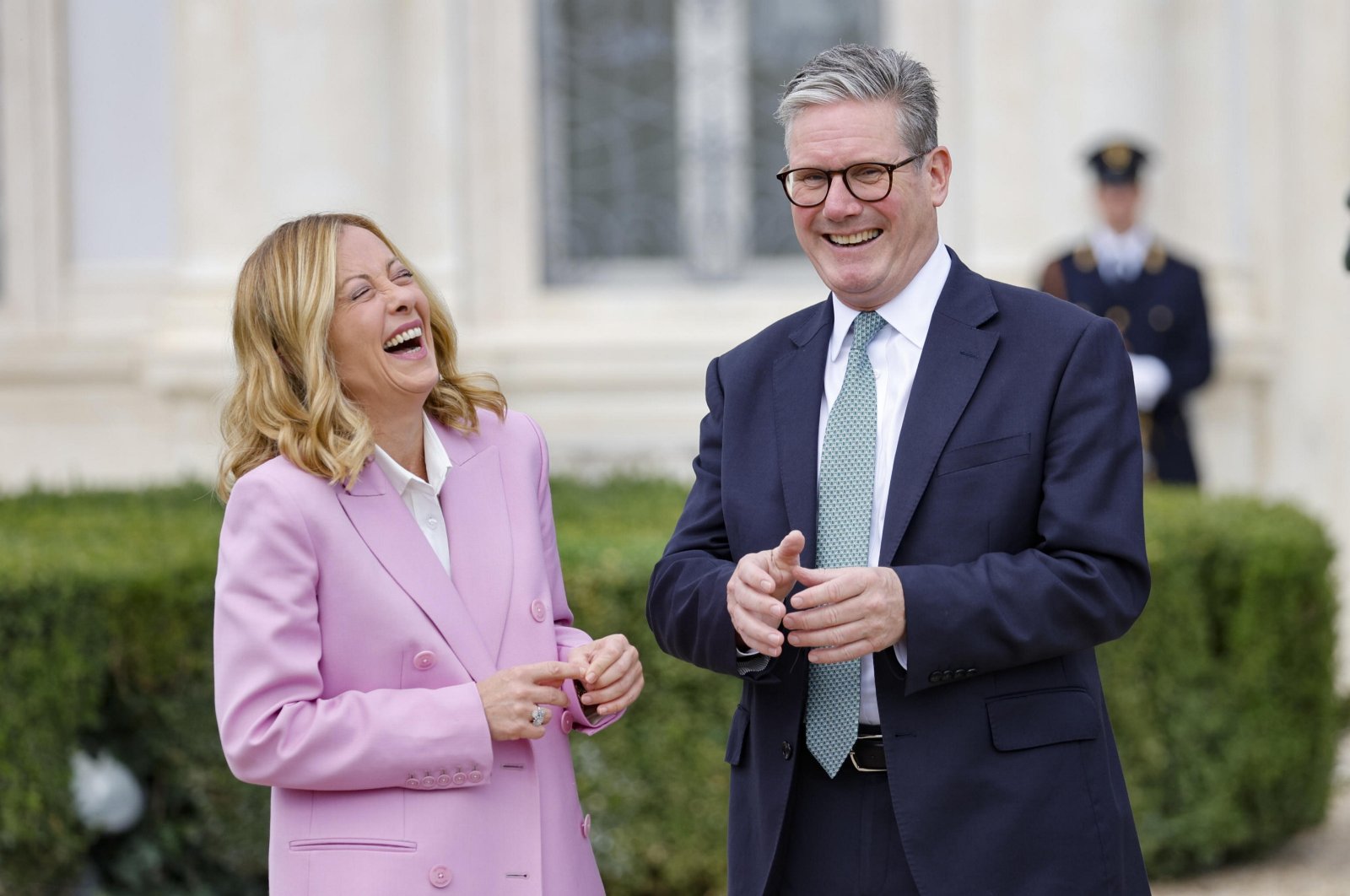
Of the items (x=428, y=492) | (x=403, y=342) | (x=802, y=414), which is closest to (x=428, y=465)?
(x=428, y=492)

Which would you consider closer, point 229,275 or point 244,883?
point 244,883

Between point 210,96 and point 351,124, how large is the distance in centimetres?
69

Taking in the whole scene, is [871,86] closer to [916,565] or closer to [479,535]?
[916,565]

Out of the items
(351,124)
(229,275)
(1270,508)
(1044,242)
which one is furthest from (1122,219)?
(229,275)

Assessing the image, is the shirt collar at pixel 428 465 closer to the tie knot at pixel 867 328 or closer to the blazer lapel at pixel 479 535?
the blazer lapel at pixel 479 535

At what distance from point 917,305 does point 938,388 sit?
16cm

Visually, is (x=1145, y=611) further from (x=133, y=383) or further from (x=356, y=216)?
(x=133, y=383)

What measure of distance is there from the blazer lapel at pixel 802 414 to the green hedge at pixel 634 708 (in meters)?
2.32

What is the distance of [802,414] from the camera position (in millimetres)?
2482

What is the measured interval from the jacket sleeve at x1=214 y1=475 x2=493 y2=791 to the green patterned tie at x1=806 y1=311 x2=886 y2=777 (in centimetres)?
48

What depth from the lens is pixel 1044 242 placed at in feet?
26.5

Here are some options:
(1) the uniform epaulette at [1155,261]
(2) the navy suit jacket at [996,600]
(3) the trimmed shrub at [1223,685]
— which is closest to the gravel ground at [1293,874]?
(3) the trimmed shrub at [1223,685]

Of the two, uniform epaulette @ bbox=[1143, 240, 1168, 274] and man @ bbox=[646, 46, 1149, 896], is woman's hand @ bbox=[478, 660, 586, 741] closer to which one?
man @ bbox=[646, 46, 1149, 896]

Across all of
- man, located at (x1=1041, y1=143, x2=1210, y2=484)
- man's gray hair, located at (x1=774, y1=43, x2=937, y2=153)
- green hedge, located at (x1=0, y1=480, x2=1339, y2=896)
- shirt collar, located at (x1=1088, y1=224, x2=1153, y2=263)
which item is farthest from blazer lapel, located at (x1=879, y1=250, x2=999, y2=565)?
shirt collar, located at (x1=1088, y1=224, x2=1153, y2=263)
